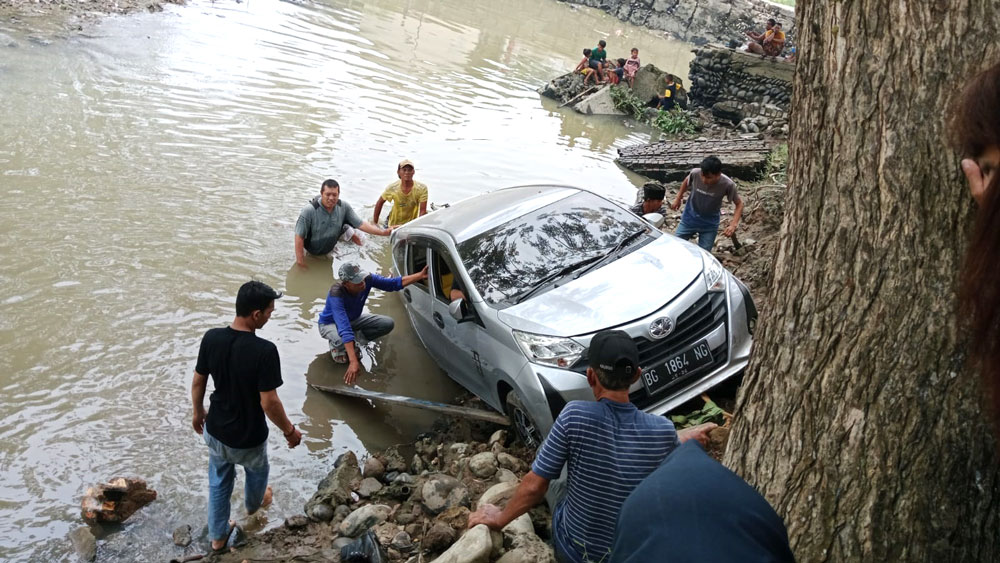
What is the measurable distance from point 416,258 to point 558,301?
2159 millimetres

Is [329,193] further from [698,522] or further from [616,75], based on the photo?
[616,75]

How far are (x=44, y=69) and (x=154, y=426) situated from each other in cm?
1260

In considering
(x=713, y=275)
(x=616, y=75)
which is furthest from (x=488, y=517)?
(x=616, y=75)

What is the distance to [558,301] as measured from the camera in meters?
6.10

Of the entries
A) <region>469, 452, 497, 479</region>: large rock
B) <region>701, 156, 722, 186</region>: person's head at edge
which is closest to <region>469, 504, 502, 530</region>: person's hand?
<region>469, 452, 497, 479</region>: large rock

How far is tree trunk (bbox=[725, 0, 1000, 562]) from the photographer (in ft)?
9.00

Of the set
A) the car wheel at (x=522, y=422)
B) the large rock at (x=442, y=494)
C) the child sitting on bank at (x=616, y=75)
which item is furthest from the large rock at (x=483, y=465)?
the child sitting on bank at (x=616, y=75)

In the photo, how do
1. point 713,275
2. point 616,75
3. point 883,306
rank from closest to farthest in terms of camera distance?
1. point 883,306
2. point 713,275
3. point 616,75

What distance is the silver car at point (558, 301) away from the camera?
18.5 feet

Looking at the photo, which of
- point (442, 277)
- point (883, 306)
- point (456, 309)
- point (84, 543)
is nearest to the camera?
point (883, 306)

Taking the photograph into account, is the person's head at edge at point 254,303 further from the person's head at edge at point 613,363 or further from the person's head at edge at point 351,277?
the person's head at edge at point 351,277

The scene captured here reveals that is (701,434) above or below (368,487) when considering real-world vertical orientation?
above

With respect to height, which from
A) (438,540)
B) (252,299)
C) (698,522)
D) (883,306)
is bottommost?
(438,540)

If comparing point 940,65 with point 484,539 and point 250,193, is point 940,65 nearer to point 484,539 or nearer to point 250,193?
point 484,539
